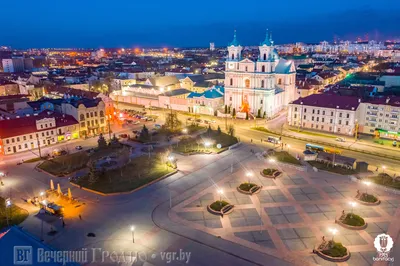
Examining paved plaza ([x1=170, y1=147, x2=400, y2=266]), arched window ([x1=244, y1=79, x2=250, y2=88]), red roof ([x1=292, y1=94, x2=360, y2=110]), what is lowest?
paved plaza ([x1=170, y1=147, x2=400, y2=266])

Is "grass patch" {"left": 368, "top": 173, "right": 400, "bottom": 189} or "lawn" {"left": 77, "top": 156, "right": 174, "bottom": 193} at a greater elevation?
"lawn" {"left": 77, "top": 156, "right": 174, "bottom": 193}

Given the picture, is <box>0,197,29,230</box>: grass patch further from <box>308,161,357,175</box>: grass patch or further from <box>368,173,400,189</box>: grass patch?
<box>368,173,400,189</box>: grass patch

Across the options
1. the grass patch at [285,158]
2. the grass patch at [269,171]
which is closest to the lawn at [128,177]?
the grass patch at [269,171]

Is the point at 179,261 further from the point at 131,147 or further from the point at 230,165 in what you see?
the point at 131,147

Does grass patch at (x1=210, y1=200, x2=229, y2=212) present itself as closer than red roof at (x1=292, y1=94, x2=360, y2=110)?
Yes

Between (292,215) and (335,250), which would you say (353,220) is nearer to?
(292,215)

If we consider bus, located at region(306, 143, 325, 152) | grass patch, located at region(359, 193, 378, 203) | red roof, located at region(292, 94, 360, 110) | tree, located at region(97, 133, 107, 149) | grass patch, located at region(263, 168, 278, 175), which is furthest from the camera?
red roof, located at region(292, 94, 360, 110)

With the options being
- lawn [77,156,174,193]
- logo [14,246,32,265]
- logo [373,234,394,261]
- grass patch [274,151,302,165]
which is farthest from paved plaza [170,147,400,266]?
logo [14,246,32,265]
